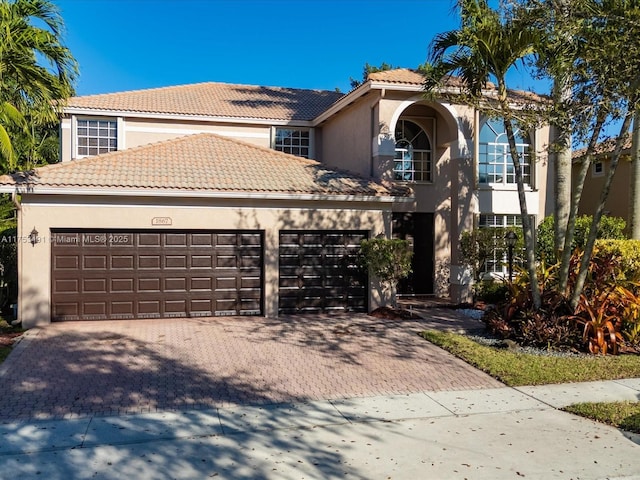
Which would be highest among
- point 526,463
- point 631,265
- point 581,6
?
point 581,6

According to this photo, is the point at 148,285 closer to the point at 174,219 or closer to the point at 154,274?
the point at 154,274

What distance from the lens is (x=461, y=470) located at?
17.2 ft

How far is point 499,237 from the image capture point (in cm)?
1555

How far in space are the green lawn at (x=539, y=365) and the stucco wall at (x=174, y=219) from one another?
4.53 metres

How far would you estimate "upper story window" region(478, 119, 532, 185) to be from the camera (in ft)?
58.3

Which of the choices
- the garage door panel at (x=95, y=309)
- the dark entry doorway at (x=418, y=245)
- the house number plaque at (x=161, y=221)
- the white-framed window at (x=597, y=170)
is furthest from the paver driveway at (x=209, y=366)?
the white-framed window at (x=597, y=170)

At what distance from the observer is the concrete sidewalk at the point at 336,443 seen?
5.21 metres

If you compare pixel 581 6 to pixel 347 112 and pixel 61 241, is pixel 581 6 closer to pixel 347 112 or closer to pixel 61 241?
pixel 347 112

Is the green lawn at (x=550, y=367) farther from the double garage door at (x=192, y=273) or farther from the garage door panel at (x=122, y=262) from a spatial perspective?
the garage door panel at (x=122, y=262)

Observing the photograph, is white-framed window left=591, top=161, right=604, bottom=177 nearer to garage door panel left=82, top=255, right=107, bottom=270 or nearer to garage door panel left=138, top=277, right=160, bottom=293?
garage door panel left=138, top=277, right=160, bottom=293

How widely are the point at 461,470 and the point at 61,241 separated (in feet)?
34.4

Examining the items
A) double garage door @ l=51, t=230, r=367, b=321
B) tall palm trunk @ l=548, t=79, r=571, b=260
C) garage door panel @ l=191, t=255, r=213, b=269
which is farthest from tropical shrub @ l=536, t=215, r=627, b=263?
garage door panel @ l=191, t=255, r=213, b=269

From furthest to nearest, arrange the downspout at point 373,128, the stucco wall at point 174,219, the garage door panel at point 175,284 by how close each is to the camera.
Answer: the downspout at point 373,128
the garage door panel at point 175,284
the stucco wall at point 174,219

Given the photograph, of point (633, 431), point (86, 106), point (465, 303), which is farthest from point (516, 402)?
point (86, 106)
